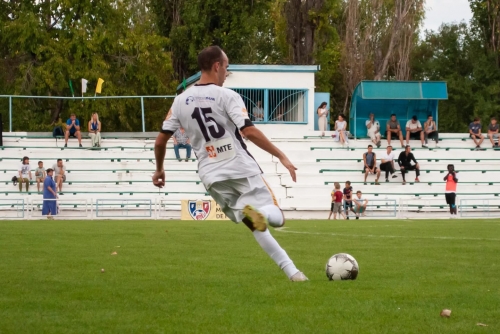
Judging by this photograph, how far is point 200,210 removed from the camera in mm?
25328

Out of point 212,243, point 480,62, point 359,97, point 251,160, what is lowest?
point 212,243

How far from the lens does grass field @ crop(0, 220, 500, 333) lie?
568 centimetres

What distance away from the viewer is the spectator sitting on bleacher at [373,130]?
32.8 m

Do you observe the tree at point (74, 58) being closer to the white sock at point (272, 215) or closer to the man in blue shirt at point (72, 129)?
the man in blue shirt at point (72, 129)

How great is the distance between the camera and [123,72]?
149 feet

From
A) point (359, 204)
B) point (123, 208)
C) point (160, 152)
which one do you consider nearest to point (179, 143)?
point (123, 208)

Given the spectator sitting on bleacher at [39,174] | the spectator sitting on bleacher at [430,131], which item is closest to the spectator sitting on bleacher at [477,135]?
the spectator sitting on bleacher at [430,131]

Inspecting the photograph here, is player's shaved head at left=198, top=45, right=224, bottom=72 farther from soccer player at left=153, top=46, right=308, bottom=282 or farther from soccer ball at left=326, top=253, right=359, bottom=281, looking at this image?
soccer ball at left=326, top=253, right=359, bottom=281

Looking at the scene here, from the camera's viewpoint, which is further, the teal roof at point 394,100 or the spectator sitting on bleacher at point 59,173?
the teal roof at point 394,100

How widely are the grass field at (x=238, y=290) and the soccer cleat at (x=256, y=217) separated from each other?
0.53 meters

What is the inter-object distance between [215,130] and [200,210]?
1808 cm

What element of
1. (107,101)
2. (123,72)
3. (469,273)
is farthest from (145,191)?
(469,273)

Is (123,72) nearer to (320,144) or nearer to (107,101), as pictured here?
(107,101)

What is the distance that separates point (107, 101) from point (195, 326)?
3803 cm
